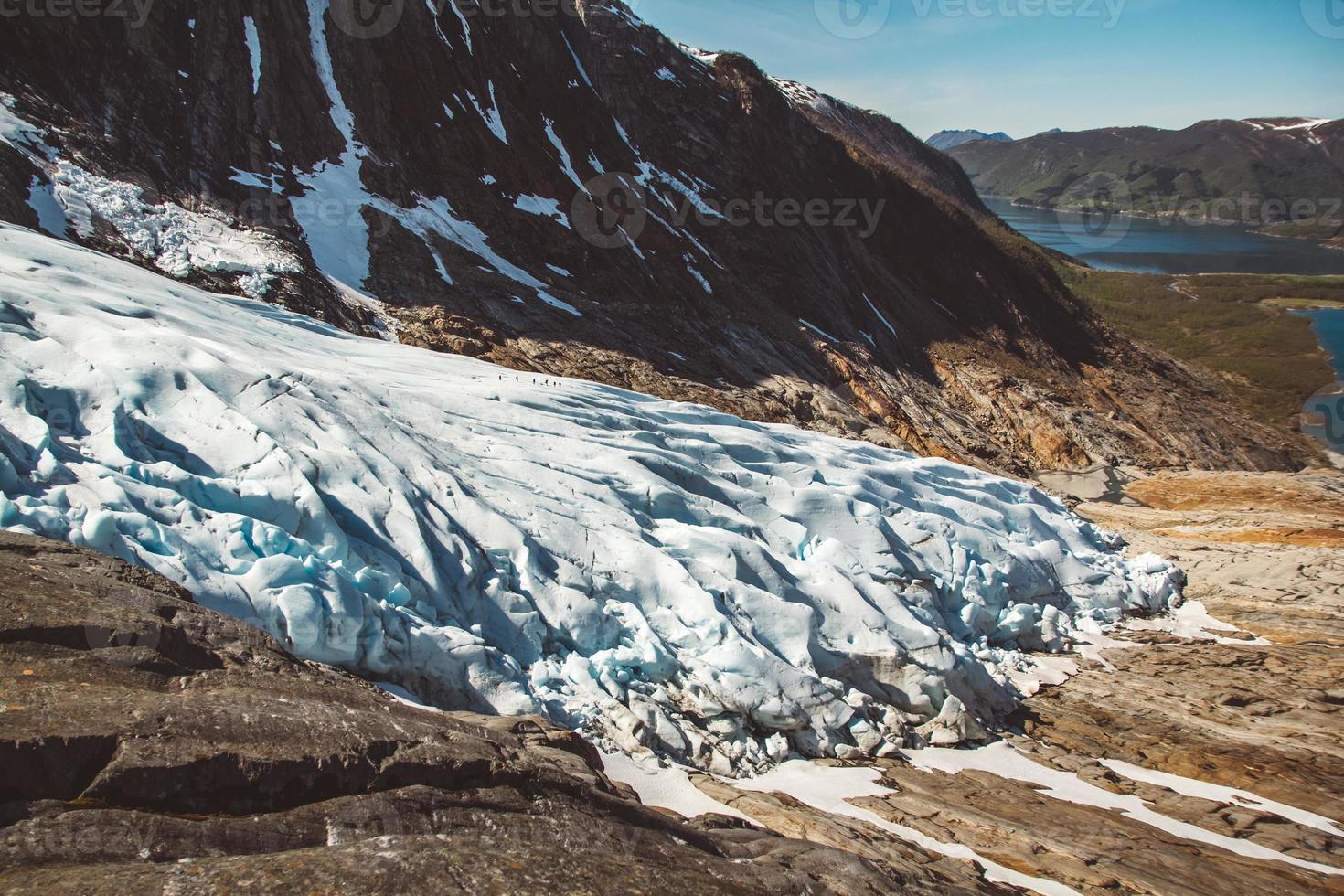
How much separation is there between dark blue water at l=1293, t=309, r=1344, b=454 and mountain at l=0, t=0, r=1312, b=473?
1085 cm

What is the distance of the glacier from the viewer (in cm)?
920

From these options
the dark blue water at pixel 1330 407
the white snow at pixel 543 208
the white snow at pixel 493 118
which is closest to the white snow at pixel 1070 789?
the white snow at pixel 543 208

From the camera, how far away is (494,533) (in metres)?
12.0

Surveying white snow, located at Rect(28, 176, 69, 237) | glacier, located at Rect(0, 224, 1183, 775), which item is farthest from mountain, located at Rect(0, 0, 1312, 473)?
glacier, located at Rect(0, 224, 1183, 775)

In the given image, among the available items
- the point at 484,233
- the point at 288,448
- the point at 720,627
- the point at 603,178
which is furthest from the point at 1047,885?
the point at 603,178

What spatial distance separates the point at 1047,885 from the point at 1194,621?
514 inches

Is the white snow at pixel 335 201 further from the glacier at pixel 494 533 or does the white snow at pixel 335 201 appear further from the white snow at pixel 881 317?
the white snow at pixel 881 317

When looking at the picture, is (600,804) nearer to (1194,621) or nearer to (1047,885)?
(1047,885)

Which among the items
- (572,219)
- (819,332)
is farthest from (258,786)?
(819,332)

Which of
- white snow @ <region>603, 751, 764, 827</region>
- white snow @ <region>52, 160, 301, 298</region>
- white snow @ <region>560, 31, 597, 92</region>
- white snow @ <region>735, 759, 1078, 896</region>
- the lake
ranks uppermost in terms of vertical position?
the lake

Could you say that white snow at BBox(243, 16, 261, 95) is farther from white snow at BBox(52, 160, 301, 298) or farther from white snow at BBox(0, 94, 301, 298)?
white snow at BBox(0, 94, 301, 298)

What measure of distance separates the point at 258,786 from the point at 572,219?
103 feet

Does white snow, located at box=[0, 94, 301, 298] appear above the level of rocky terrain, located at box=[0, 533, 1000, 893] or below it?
above

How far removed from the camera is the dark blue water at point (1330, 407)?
197 ft
